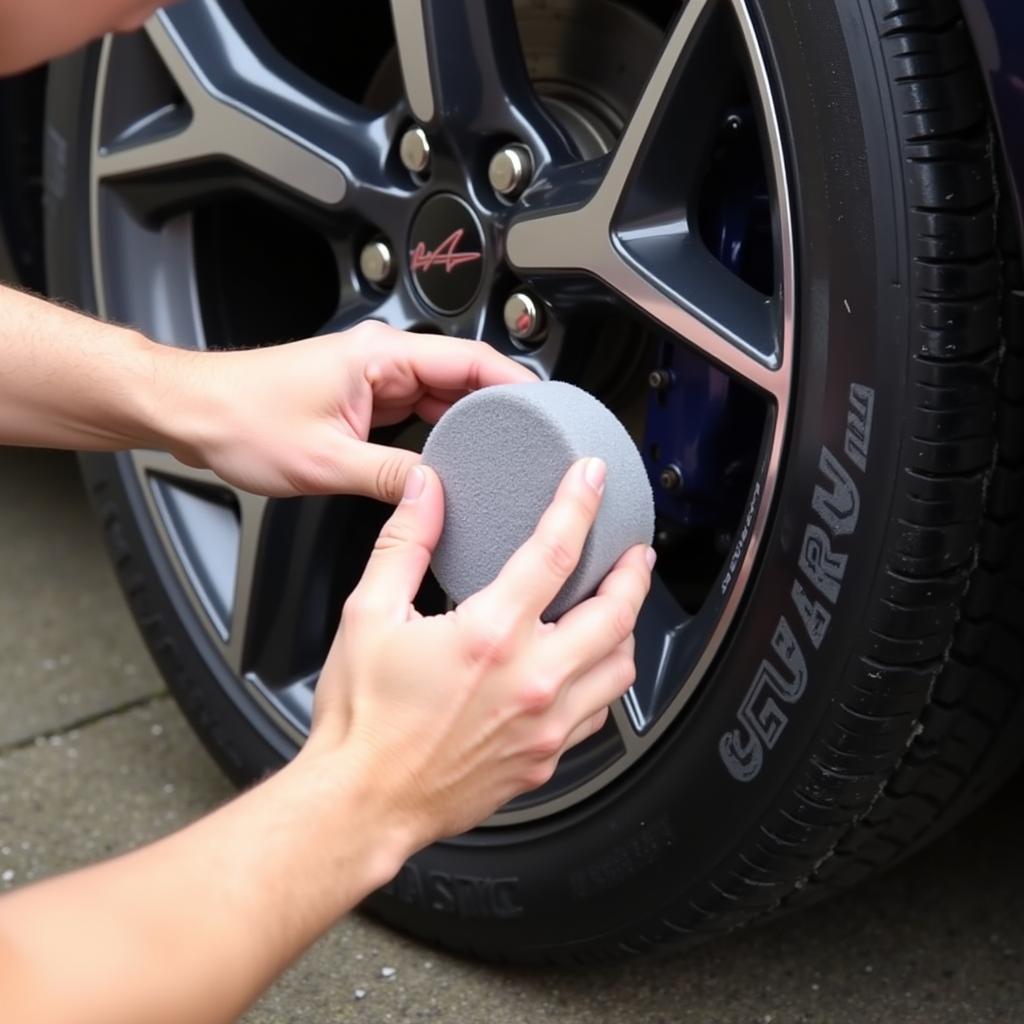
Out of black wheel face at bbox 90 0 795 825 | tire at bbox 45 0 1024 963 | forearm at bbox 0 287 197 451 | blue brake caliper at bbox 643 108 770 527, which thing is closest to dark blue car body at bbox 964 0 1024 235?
tire at bbox 45 0 1024 963

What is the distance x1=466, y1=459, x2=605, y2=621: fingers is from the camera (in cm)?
85

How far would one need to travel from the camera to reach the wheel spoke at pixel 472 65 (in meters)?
1.23

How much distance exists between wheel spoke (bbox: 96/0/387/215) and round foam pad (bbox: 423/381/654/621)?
0.43 m

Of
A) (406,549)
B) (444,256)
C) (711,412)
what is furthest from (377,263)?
(406,549)

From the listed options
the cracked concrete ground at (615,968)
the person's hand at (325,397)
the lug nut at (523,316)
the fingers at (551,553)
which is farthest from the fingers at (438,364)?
the cracked concrete ground at (615,968)

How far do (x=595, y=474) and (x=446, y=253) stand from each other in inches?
16.3

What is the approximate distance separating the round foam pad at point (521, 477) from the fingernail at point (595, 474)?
0.02 metres

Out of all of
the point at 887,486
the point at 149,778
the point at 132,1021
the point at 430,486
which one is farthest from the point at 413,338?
the point at 149,778

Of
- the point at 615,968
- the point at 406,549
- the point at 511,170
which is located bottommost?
the point at 615,968

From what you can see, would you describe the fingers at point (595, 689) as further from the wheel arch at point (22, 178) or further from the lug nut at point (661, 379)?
the wheel arch at point (22, 178)

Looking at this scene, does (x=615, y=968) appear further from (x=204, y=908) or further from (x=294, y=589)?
(x=204, y=908)

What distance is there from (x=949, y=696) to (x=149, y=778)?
98 cm

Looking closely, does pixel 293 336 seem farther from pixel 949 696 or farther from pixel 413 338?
pixel 949 696

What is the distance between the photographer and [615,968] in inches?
52.3
